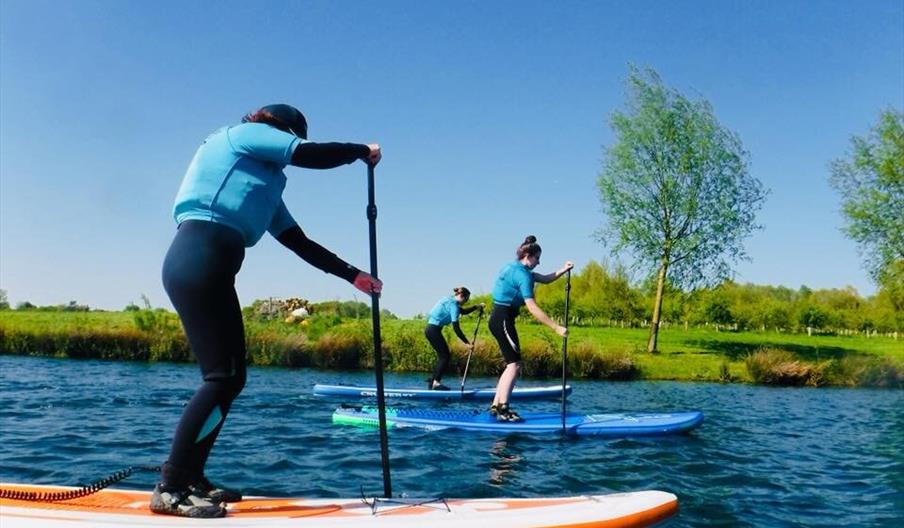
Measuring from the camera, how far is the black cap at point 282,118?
4285 mm

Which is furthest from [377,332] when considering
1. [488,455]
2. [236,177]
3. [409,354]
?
[409,354]

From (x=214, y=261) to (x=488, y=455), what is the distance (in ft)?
18.3

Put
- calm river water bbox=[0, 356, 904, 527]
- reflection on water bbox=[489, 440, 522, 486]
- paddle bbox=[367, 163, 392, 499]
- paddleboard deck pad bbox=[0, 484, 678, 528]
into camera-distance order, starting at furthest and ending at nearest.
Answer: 1. reflection on water bbox=[489, 440, 522, 486]
2. calm river water bbox=[0, 356, 904, 527]
3. paddle bbox=[367, 163, 392, 499]
4. paddleboard deck pad bbox=[0, 484, 678, 528]

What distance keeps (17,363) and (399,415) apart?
14.6 metres

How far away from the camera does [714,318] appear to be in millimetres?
54594

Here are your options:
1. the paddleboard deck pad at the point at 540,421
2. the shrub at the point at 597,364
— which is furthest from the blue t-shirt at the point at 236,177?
the shrub at the point at 597,364

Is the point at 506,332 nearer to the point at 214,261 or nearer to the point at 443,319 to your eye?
the point at 443,319

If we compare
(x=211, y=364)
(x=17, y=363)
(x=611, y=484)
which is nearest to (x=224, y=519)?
(x=211, y=364)

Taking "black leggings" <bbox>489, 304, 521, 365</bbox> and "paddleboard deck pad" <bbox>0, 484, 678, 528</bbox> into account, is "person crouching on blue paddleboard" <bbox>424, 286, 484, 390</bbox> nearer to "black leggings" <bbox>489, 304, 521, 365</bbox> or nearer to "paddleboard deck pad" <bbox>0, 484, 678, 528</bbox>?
"black leggings" <bbox>489, 304, 521, 365</bbox>

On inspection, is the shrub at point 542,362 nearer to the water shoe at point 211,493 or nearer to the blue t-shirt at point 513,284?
the blue t-shirt at point 513,284

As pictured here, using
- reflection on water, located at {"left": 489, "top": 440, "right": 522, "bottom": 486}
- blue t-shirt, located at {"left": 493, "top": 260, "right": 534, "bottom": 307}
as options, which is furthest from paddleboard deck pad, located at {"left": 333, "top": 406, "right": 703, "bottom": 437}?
blue t-shirt, located at {"left": 493, "top": 260, "right": 534, "bottom": 307}

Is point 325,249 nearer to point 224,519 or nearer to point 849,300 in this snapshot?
point 224,519

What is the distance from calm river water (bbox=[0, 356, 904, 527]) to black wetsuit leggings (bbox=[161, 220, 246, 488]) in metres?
2.45

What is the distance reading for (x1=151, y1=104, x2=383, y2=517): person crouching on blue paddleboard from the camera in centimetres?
384
